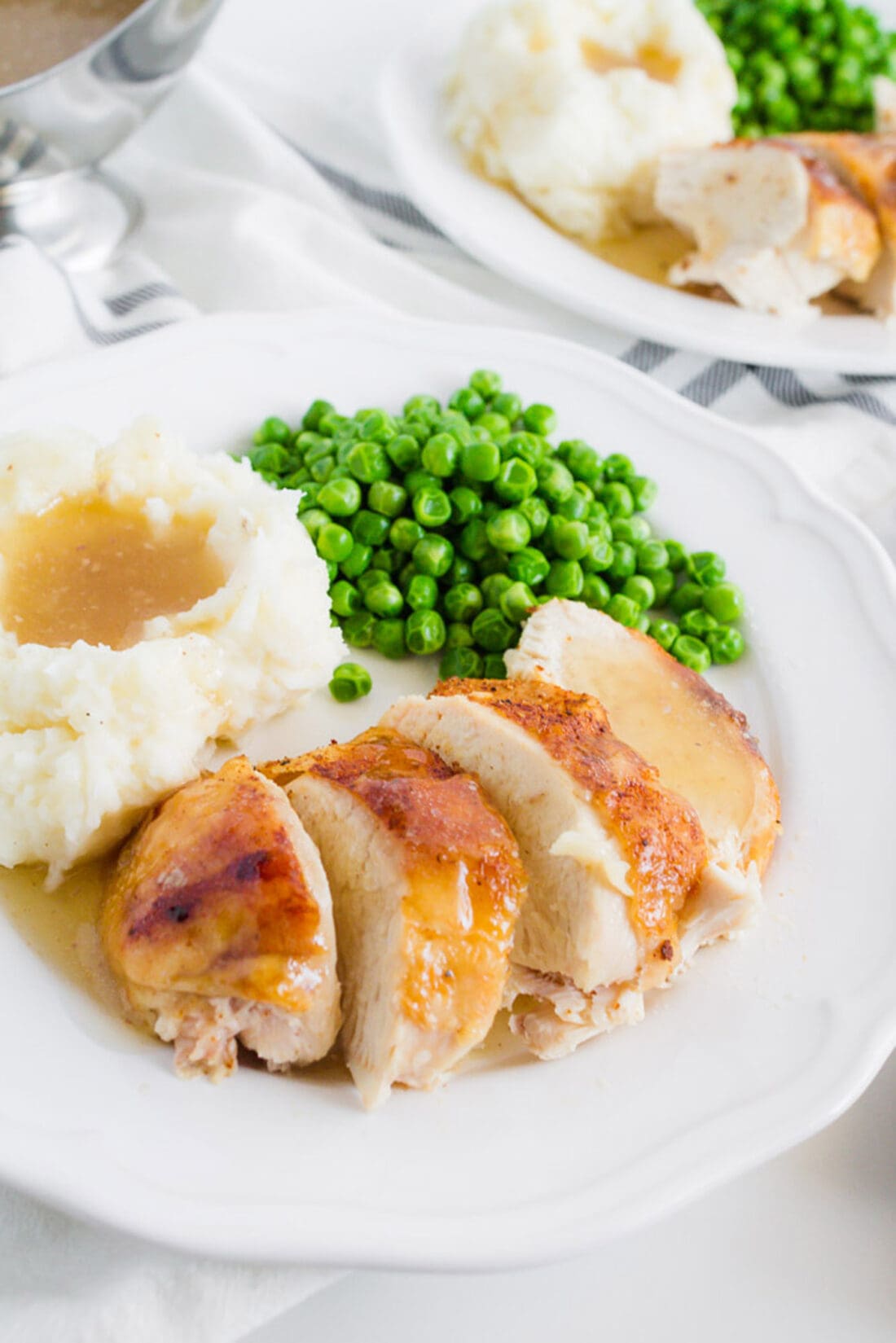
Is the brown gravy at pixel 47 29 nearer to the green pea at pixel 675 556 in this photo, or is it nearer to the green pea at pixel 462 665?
the green pea at pixel 462 665

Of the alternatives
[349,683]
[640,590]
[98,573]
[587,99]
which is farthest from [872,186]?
[98,573]

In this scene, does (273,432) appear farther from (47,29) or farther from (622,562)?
Answer: (47,29)

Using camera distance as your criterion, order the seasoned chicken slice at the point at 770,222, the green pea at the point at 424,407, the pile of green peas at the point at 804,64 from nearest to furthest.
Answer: the green pea at the point at 424,407, the seasoned chicken slice at the point at 770,222, the pile of green peas at the point at 804,64

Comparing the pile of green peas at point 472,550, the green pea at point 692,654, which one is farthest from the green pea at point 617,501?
the green pea at point 692,654

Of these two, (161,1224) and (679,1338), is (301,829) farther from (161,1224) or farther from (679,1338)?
(679,1338)

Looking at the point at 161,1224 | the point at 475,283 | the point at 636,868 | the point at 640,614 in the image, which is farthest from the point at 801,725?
the point at 475,283
